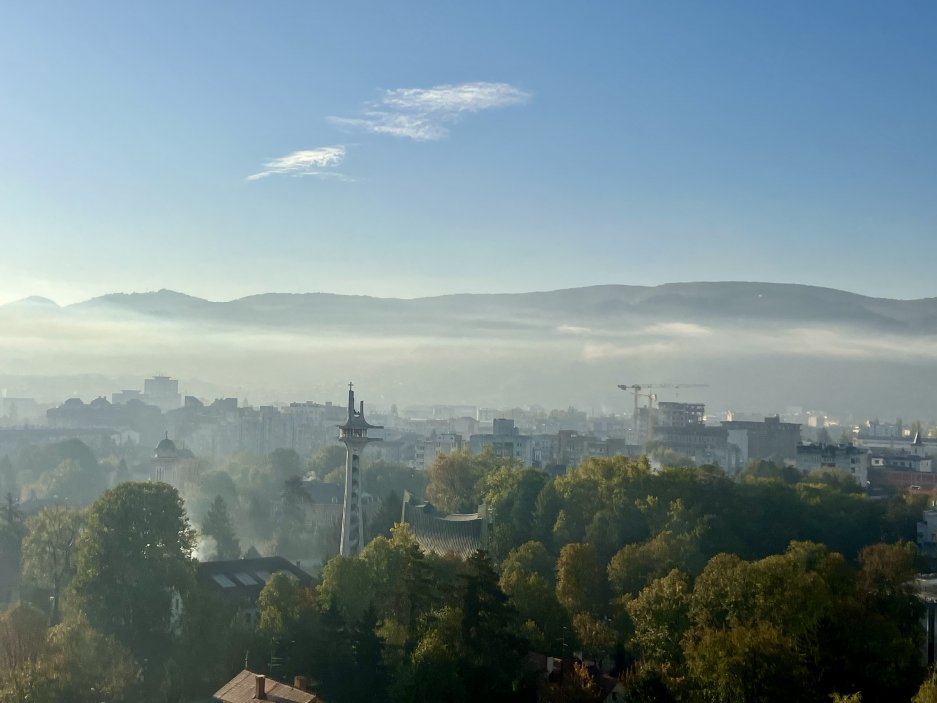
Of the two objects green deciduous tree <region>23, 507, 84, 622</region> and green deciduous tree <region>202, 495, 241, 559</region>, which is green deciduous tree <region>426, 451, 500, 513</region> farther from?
green deciduous tree <region>23, 507, 84, 622</region>

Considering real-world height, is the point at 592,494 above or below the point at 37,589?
above

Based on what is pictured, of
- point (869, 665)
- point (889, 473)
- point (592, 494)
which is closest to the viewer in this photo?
point (869, 665)

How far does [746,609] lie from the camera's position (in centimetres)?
2792

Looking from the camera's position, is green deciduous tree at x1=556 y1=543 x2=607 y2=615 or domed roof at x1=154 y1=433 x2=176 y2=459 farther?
domed roof at x1=154 y1=433 x2=176 y2=459

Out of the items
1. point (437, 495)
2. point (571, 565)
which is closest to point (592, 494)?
point (571, 565)

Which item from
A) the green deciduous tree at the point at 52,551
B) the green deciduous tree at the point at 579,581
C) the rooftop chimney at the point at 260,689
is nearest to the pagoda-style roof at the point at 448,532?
the green deciduous tree at the point at 579,581

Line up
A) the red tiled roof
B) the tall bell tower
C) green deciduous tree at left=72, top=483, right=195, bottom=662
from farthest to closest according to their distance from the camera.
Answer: the tall bell tower < green deciduous tree at left=72, top=483, right=195, bottom=662 < the red tiled roof

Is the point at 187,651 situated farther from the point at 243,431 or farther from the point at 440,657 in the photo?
the point at 243,431

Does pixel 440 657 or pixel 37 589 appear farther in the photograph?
pixel 37 589

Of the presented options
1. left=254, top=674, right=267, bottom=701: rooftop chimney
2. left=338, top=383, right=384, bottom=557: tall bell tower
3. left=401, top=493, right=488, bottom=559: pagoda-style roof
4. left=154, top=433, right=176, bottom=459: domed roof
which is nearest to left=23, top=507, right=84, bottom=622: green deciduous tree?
left=338, top=383, right=384, bottom=557: tall bell tower

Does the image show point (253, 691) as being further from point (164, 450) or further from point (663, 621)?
point (164, 450)

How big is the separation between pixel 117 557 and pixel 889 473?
67058mm

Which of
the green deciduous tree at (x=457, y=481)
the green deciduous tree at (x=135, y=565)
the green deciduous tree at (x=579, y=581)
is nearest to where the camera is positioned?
the green deciduous tree at (x=135, y=565)

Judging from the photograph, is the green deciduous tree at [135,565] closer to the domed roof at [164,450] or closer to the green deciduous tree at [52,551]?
the green deciduous tree at [52,551]
